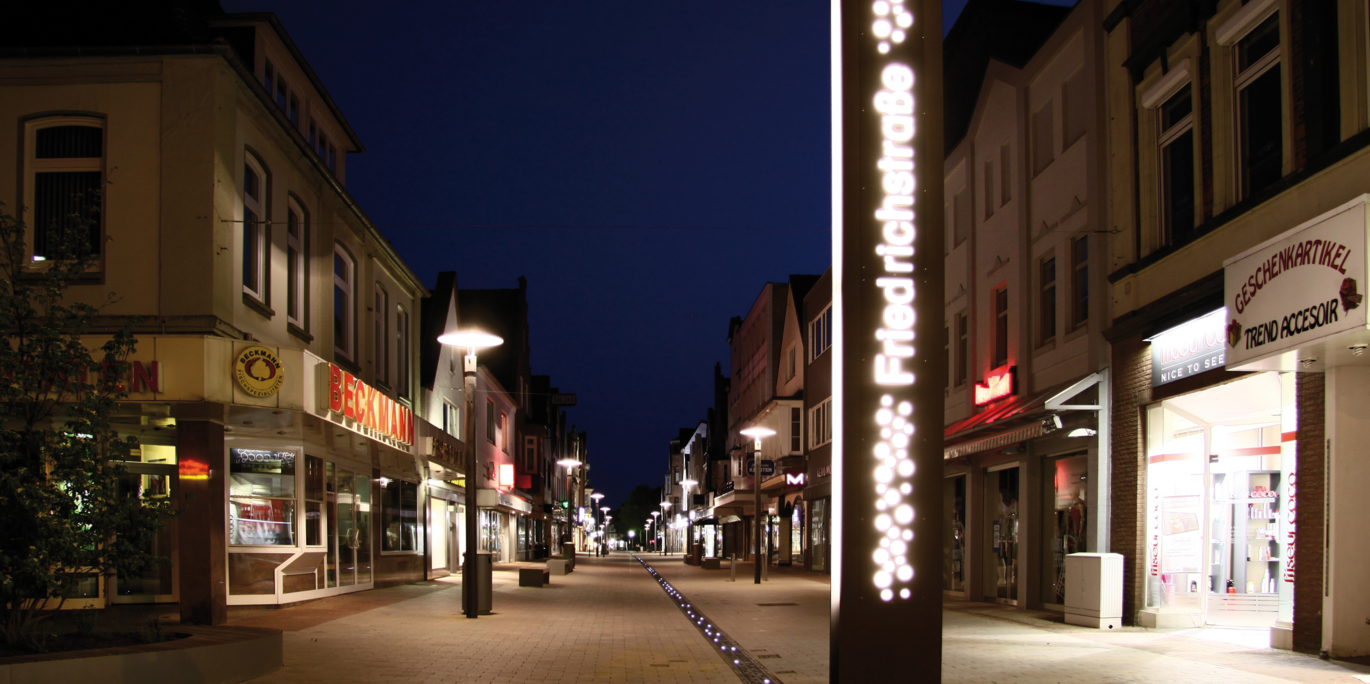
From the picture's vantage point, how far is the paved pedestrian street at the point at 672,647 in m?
10.6

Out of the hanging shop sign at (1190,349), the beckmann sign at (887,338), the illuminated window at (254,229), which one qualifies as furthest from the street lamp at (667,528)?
the beckmann sign at (887,338)

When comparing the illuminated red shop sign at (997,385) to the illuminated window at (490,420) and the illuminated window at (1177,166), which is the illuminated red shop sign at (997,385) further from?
the illuminated window at (490,420)

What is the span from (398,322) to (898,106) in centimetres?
2255

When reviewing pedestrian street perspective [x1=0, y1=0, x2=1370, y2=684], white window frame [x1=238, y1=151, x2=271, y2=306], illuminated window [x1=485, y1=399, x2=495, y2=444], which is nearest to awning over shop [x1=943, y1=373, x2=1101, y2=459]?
pedestrian street perspective [x1=0, y1=0, x2=1370, y2=684]

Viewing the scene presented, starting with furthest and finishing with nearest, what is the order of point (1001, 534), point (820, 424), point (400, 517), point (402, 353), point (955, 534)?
point (820, 424), point (402, 353), point (400, 517), point (955, 534), point (1001, 534)

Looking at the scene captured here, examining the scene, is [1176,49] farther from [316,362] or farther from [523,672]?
[316,362]

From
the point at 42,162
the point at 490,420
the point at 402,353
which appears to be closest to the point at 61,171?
the point at 42,162

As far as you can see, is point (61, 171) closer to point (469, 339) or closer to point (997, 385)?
point (469, 339)

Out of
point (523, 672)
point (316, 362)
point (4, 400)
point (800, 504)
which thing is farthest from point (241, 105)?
point (800, 504)

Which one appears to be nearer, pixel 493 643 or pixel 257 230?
pixel 493 643

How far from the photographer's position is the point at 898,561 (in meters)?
7.52

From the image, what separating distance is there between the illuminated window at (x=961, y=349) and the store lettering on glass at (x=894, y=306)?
16992 millimetres

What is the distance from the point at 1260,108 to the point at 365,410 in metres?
15.1

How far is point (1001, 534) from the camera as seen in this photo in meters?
21.4
